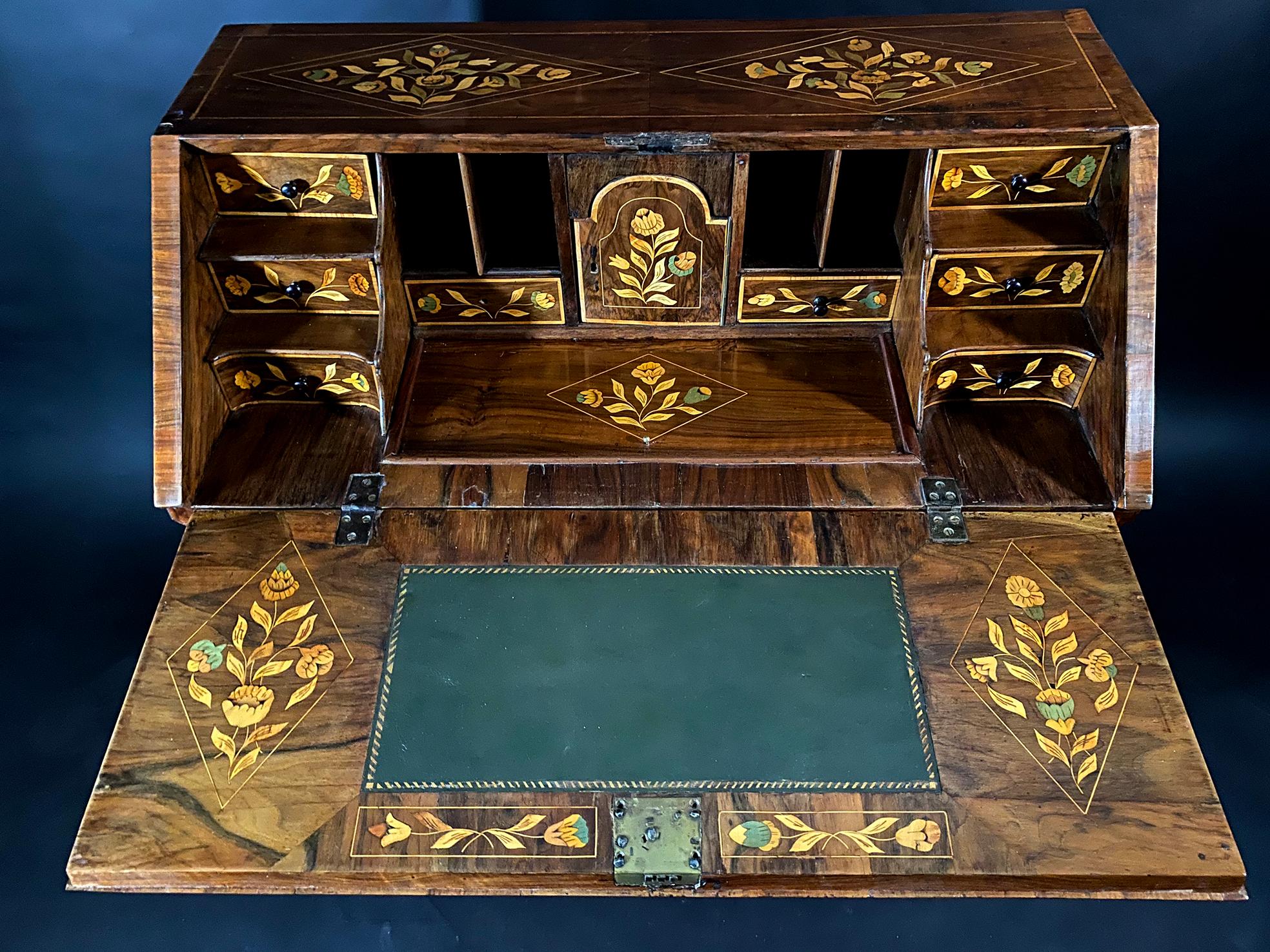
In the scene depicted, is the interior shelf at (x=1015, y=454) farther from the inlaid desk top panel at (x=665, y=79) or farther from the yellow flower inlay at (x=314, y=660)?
the yellow flower inlay at (x=314, y=660)

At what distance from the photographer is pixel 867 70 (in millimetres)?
2357

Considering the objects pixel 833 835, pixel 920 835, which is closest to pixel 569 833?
pixel 833 835

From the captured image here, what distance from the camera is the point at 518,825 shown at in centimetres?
194

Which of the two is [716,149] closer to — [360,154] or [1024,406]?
[360,154]

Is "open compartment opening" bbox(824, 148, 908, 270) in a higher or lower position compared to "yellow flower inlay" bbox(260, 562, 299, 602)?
higher

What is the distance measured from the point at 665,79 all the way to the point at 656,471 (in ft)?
2.41

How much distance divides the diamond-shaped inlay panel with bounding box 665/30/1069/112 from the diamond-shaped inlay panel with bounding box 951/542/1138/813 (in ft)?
2.86

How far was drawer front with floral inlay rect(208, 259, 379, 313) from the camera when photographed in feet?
7.92

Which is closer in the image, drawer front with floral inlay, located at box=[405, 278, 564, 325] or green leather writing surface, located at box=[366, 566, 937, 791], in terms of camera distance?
green leather writing surface, located at box=[366, 566, 937, 791]

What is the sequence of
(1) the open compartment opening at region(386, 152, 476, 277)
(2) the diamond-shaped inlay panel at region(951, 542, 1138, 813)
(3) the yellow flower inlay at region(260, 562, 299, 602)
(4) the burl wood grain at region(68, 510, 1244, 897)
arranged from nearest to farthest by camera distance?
(4) the burl wood grain at region(68, 510, 1244, 897) → (2) the diamond-shaped inlay panel at region(951, 542, 1138, 813) → (3) the yellow flower inlay at region(260, 562, 299, 602) → (1) the open compartment opening at region(386, 152, 476, 277)

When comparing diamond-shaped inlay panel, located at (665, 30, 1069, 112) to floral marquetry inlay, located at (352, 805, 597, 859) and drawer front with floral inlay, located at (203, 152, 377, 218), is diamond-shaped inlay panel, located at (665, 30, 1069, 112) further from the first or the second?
floral marquetry inlay, located at (352, 805, 597, 859)

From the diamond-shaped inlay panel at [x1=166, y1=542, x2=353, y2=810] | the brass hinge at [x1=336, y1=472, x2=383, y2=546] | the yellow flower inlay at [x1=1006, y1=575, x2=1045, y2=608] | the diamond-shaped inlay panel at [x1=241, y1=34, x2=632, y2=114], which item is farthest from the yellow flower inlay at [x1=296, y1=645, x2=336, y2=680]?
the yellow flower inlay at [x1=1006, y1=575, x2=1045, y2=608]

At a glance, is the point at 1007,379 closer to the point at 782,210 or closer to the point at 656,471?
the point at 782,210

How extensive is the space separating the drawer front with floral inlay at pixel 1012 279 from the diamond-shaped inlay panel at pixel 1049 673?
1.82 ft
